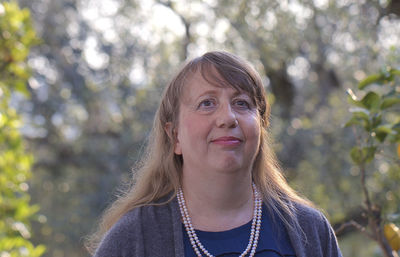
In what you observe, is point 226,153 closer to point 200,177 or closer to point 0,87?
point 200,177

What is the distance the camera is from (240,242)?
1.77m

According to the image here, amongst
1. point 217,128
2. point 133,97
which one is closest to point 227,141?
point 217,128

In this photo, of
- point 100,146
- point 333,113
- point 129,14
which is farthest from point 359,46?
point 100,146

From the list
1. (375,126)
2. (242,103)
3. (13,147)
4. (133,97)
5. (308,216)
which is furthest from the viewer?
(133,97)

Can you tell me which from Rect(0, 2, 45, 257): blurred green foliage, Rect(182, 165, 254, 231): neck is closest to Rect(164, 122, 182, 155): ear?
Rect(182, 165, 254, 231): neck

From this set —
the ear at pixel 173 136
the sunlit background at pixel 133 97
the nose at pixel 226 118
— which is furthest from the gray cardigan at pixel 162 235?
the sunlit background at pixel 133 97

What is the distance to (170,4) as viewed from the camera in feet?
24.8

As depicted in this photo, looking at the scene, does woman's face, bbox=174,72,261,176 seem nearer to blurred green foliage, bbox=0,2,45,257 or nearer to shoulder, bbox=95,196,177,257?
shoulder, bbox=95,196,177,257

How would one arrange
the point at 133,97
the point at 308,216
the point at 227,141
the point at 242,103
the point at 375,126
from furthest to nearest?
the point at 133,97, the point at 375,126, the point at 308,216, the point at 242,103, the point at 227,141

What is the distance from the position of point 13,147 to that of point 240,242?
1531mm

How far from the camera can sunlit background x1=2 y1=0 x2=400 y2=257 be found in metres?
6.66

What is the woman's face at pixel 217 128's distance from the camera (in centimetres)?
173

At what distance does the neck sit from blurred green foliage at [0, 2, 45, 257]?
3.75ft

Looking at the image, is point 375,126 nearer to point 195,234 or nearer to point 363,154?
point 363,154
